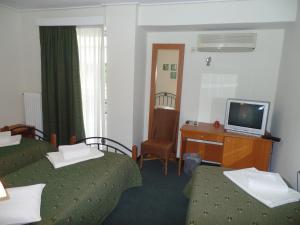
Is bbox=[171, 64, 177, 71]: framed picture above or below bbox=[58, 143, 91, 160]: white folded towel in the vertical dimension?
above

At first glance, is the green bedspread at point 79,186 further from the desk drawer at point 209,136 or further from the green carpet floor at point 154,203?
the desk drawer at point 209,136

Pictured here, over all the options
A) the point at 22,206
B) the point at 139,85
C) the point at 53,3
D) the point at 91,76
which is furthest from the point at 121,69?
the point at 22,206

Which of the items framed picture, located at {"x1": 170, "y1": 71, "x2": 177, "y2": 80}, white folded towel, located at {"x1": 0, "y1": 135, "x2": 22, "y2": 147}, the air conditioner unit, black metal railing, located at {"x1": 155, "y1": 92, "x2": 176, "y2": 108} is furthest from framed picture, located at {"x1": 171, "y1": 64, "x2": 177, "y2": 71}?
white folded towel, located at {"x1": 0, "y1": 135, "x2": 22, "y2": 147}

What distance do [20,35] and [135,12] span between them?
249 cm

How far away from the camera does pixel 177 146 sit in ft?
13.6

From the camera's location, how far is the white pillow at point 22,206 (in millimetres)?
1443

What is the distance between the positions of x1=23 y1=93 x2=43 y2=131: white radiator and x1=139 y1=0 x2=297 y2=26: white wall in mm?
2587

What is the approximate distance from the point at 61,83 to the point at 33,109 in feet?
3.00

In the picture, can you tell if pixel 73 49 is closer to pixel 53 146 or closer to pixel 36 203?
pixel 53 146

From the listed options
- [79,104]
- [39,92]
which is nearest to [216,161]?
[79,104]

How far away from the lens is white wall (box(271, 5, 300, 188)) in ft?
8.11

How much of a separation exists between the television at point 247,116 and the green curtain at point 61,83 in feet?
8.84

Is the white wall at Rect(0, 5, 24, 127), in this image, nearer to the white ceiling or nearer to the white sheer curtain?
the white ceiling

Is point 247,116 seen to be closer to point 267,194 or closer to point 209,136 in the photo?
point 209,136
